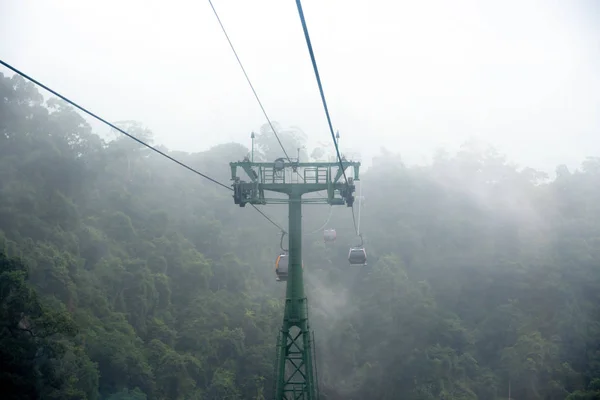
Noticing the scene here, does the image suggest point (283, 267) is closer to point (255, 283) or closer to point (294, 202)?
point (294, 202)

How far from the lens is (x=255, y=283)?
119 ft

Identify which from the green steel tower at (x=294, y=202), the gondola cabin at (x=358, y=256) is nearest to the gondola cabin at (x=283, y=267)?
the green steel tower at (x=294, y=202)

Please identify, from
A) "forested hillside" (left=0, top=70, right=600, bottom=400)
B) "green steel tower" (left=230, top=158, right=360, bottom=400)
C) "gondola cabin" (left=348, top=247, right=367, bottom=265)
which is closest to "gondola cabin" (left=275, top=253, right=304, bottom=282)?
"green steel tower" (left=230, top=158, right=360, bottom=400)

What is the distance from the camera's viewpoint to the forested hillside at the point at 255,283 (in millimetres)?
23688

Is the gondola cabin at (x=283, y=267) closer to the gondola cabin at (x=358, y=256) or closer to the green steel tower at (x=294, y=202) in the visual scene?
the green steel tower at (x=294, y=202)

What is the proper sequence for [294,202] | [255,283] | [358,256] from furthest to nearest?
[255,283]
[358,256]
[294,202]

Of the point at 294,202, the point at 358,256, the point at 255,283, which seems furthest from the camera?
the point at 255,283

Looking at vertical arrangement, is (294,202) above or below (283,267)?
above

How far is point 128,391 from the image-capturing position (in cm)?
2286

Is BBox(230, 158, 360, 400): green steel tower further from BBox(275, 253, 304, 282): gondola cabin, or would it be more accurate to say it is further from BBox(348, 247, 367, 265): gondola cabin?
BBox(348, 247, 367, 265): gondola cabin

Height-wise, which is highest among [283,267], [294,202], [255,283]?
[294,202]

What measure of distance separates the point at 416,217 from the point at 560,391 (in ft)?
64.4

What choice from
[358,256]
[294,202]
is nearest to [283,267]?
[294,202]

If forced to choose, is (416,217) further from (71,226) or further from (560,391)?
(71,226)
